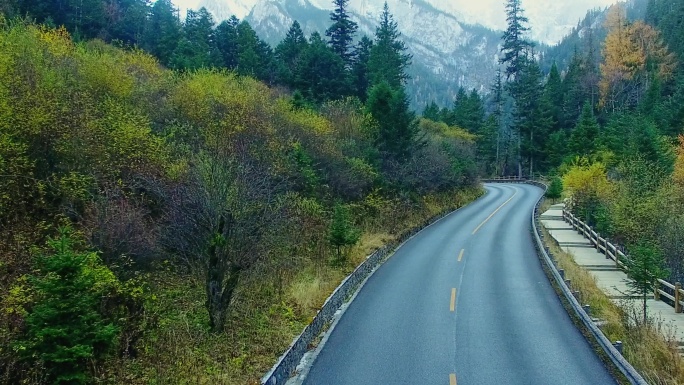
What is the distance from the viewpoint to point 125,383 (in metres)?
10.1

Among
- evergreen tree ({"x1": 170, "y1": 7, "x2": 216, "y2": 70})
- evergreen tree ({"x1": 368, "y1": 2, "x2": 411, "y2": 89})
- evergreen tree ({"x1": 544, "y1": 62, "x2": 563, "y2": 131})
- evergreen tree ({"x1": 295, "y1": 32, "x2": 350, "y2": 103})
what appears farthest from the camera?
evergreen tree ({"x1": 544, "y1": 62, "x2": 563, "y2": 131})

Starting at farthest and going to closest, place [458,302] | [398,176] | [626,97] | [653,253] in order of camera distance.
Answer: [626,97] < [398,176] < [458,302] < [653,253]

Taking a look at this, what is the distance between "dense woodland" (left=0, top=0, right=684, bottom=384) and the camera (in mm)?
10484

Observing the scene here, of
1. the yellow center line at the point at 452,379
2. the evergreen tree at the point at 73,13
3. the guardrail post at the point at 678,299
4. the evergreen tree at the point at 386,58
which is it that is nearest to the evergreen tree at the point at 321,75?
the evergreen tree at the point at 386,58

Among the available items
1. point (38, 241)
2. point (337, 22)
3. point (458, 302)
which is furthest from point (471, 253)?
point (337, 22)

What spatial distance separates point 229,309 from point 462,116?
237 feet

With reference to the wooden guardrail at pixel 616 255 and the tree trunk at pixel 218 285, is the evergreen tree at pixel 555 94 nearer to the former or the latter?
the wooden guardrail at pixel 616 255

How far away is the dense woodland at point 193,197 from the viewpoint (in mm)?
10484

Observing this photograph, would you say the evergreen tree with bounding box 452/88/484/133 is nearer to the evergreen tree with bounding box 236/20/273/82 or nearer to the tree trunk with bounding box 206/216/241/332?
the evergreen tree with bounding box 236/20/273/82

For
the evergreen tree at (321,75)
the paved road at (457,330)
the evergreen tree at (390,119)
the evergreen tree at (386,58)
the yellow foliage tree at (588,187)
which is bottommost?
the paved road at (457,330)

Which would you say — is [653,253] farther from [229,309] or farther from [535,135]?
[535,135]

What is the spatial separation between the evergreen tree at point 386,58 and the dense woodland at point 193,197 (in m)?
1.93

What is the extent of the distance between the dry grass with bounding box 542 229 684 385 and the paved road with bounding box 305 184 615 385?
871 mm

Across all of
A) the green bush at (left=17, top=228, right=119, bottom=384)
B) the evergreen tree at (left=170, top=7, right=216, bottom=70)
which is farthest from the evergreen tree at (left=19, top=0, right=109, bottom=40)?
the green bush at (left=17, top=228, right=119, bottom=384)
